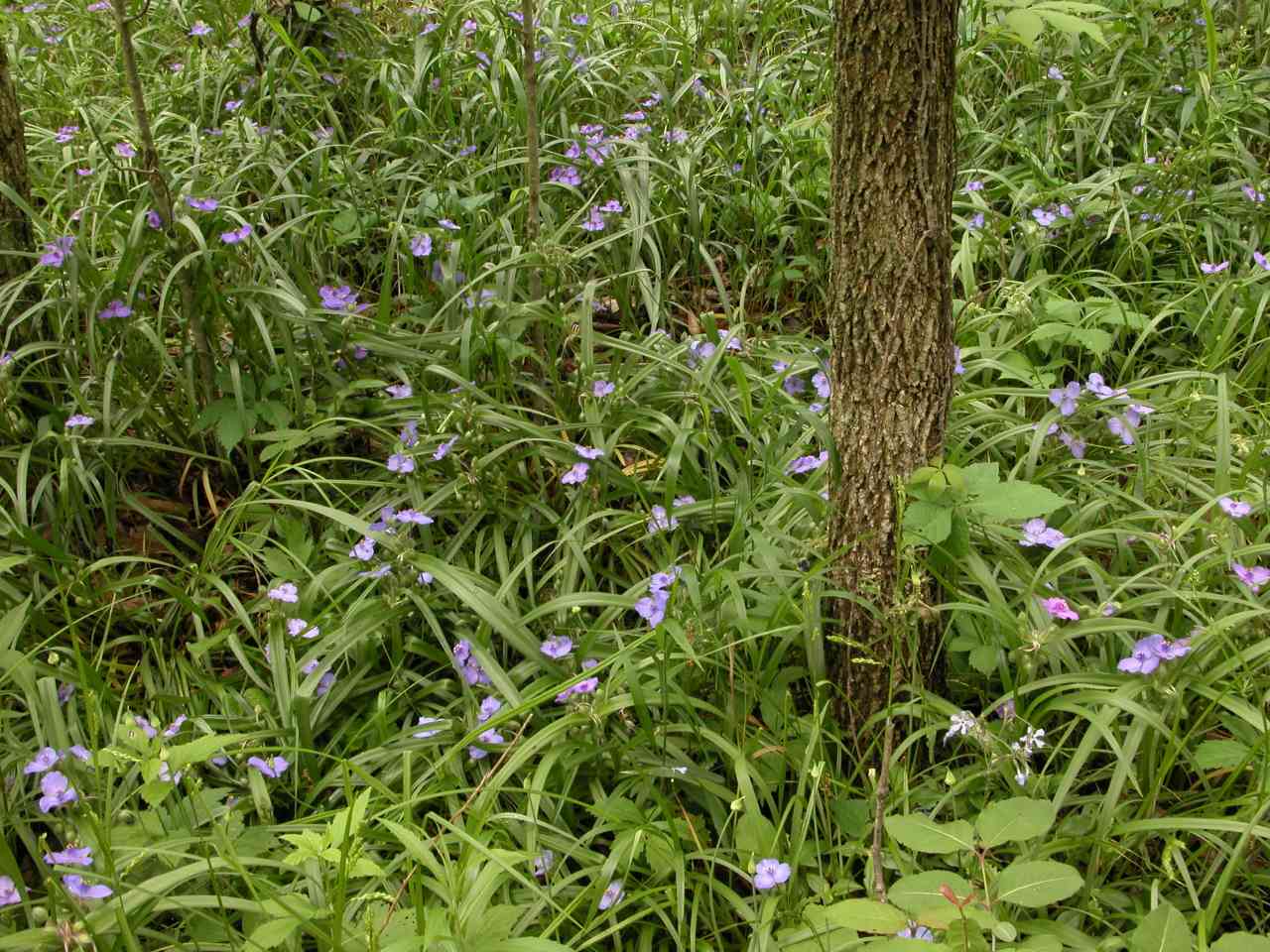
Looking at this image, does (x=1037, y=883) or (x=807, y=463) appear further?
(x=807, y=463)

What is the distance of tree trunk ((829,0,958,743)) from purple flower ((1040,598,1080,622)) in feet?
0.64

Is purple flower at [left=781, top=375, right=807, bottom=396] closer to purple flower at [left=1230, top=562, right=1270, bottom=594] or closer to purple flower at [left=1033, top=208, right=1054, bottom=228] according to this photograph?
purple flower at [left=1033, top=208, right=1054, bottom=228]

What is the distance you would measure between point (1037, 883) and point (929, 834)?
0.14 m

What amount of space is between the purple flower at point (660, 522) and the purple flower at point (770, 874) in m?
0.75

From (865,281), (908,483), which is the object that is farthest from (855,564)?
(865,281)

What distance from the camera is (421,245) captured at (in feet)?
9.34

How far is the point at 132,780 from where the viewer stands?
183 centimetres

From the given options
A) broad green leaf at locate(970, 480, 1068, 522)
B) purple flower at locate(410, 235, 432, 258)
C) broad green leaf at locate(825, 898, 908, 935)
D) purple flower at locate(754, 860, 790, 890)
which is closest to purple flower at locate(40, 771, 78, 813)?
purple flower at locate(754, 860, 790, 890)

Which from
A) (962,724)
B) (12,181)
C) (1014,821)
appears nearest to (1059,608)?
(962,724)

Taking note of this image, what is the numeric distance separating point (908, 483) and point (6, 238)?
220cm

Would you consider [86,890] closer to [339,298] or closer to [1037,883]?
[1037,883]

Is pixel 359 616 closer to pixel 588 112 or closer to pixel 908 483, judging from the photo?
pixel 908 483

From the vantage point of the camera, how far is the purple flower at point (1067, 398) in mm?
2174

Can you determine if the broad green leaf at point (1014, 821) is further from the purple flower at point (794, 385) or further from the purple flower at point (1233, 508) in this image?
the purple flower at point (794, 385)
